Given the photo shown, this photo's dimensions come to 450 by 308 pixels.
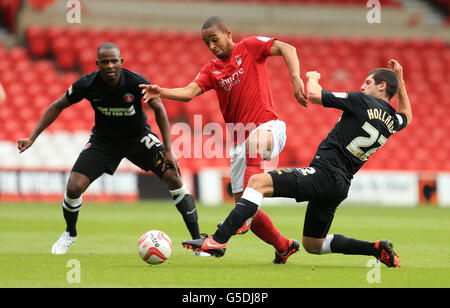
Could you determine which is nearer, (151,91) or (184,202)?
(151,91)

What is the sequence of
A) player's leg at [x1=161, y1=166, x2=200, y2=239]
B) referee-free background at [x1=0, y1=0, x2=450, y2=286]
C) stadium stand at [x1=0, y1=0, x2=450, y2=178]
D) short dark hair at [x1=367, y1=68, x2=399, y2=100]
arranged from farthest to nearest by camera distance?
stadium stand at [x1=0, y1=0, x2=450, y2=178], referee-free background at [x1=0, y1=0, x2=450, y2=286], player's leg at [x1=161, y1=166, x2=200, y2=239], short dark hair at [x1=367, y1=68, x2=399, y2=100]

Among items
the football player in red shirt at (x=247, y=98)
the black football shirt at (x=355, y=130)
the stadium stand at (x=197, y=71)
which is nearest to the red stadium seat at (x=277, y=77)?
the stadium stand at (x=197, y=71)

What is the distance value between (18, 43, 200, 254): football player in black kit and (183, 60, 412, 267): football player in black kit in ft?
5.42

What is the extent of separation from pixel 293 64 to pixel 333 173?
1069mm

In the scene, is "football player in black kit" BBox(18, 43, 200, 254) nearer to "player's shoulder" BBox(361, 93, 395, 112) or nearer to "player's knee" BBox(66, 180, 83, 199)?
"player's knee" BBox(66, 180, 83, 199)

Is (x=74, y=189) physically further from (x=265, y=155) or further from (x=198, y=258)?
(x=265, y=155)

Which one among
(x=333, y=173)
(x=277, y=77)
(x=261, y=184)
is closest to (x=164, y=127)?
(x=261, y=184)

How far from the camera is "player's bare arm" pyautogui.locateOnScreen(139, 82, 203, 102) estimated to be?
21.2 feet

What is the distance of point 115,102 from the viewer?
292 inches

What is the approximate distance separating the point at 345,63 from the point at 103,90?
1646cm

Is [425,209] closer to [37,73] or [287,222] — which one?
[287,222]

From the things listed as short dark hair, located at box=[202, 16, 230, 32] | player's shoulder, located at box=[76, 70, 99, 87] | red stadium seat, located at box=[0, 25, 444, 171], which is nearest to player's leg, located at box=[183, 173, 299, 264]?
short dark hair, located at box=[202, 16, 230, 32]

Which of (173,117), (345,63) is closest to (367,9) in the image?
(345,63)

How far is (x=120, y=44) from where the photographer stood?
2131 cm
